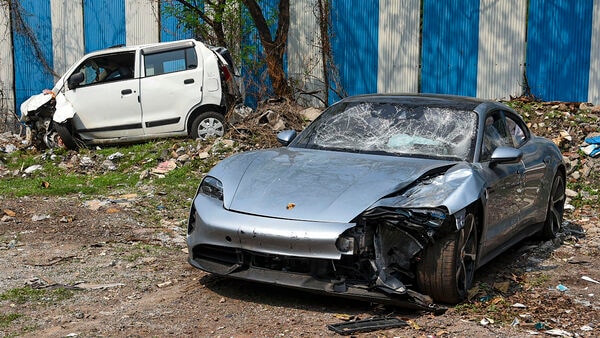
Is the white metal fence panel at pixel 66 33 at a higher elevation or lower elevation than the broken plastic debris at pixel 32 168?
higher

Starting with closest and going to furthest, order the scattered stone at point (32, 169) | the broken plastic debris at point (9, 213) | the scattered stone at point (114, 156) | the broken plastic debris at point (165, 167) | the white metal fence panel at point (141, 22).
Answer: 1. the broken plastic debris at point (9, 213)
2. the broken plastic debris at point (165, 167)
3. the scattered stone at point (32, 169)
4. the scattered stone at point (114, 156)
5. the white metal fence panel at point (141, 22)

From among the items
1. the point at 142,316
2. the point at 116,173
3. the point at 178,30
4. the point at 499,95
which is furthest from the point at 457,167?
the point at 178,30

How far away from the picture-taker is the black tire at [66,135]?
1392 cm

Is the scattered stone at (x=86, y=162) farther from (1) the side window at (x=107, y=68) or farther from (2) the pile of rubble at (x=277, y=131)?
(1) the side window at (x=107, y=68)

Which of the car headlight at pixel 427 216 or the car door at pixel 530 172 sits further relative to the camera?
the car door at pixel 530 172

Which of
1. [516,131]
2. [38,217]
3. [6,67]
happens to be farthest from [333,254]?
[6,67]

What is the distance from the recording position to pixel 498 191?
20.0ft

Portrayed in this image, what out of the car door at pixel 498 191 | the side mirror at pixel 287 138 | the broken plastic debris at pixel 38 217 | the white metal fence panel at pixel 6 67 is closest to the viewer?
the car door at pixel 498 191

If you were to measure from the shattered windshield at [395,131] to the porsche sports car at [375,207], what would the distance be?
0.04 feet

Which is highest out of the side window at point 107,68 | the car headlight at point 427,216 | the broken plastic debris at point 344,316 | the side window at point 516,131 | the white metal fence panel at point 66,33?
the white metal fence panel at point 66,33

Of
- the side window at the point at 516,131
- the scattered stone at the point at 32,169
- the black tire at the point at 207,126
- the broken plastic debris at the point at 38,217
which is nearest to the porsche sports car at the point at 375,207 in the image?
the side window at the point at 516,131

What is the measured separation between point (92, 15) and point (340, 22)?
608cm

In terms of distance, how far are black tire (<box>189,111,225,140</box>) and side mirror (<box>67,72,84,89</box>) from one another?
2.12 m

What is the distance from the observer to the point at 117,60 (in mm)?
14023
